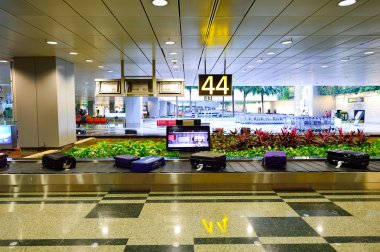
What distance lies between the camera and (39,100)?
32.2 feet

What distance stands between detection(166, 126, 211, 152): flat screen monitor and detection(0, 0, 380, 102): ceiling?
2271mm

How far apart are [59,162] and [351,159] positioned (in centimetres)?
553

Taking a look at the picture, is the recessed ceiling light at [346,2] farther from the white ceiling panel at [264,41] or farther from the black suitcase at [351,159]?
the black suitcase at [351,159]

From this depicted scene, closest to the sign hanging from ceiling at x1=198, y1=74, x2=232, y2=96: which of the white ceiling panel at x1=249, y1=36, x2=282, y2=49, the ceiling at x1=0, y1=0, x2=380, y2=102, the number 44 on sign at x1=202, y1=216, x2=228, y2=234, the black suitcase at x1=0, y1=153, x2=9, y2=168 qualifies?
the ceiling at x1=0, y1=0, x2=380, y2=102

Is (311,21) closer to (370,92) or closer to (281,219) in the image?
(281,219)

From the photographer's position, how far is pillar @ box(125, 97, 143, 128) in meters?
23.5

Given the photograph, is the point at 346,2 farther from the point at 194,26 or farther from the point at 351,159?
the point at 194,26

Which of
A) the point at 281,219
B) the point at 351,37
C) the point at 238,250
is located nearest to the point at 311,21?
the point at 351,37

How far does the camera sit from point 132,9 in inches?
200

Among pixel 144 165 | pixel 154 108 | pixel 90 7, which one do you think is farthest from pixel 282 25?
pixel 154 108

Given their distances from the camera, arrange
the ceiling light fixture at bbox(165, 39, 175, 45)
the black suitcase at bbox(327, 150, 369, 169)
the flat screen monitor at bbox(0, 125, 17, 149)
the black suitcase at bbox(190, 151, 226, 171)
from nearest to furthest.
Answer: the black suitcase at bbox(190, 151, 226, 171) → the black suitcase at bbox(327, 150, 369, 169) → the ceiling light fixture at bbox(165, 39, 175, 45) → the flat screen monitor at bbox(0, 125, 17, 149)

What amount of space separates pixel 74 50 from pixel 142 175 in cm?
543

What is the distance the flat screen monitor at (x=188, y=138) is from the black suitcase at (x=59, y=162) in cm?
196

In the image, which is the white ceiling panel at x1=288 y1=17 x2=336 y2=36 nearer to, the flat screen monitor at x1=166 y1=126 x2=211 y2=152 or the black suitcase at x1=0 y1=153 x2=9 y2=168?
the flat screen monitor at x1=166 y1=126 x2=211 y2=152
